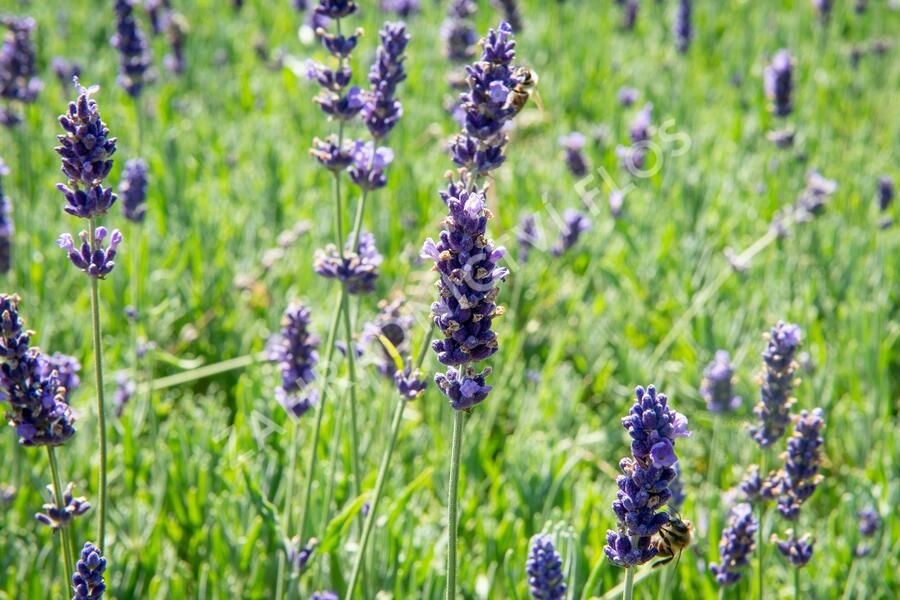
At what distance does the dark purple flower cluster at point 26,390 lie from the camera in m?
1.82

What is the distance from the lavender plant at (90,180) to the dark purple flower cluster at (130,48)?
1910mm

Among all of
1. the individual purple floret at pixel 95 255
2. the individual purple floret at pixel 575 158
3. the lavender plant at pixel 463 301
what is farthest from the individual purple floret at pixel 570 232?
the individual purple floret at pixel 95 255

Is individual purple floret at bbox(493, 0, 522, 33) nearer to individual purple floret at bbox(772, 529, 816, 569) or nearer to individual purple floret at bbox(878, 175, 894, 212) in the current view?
individual purple floret at bbox(878, 175, 894, 212)

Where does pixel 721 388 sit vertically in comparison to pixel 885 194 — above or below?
below

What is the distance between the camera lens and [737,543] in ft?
7.66

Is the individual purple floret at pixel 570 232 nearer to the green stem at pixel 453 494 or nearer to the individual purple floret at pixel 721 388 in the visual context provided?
the individual purple floret at pixel 721 388

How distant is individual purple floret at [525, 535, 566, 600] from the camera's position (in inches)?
82.6

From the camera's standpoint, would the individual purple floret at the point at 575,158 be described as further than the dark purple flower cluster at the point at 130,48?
Yes

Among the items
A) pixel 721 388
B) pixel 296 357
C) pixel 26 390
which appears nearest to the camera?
pixel 26 390

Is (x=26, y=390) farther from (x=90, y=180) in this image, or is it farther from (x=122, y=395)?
(x=122, y=395)

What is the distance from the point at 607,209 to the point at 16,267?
3.21m

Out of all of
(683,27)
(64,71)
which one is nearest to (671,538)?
(683,27)

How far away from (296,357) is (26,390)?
3.00 feet

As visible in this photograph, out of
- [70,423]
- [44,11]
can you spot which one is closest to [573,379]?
[70,423]
